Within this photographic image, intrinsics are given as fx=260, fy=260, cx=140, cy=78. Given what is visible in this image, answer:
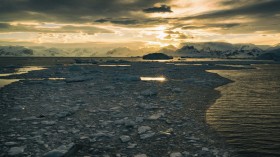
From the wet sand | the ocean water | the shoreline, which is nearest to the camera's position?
the wet sand

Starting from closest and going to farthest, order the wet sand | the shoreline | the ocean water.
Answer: the wet sand, the shoreline, the ocean water

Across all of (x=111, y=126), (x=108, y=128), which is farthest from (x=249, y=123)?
(x=108, y=128)

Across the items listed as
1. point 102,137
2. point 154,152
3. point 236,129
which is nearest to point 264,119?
point 236,129

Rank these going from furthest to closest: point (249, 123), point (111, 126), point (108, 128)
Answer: point (249, 123) → point (111, 126) → point (108, 128)

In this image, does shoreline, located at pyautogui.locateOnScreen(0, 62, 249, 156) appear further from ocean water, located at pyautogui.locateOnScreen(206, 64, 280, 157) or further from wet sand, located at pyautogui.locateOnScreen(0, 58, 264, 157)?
ocean water, located at pyautogui.locateOnScreen(206, 64, 280, 157)

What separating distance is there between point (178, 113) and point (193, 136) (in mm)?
3393

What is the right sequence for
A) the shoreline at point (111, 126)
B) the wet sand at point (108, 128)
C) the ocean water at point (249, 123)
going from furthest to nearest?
the ocean water at point (249, 123) → the shoreline at point (111, 126) → the wet sand at point (108, 128)

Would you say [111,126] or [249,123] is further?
[249,123]

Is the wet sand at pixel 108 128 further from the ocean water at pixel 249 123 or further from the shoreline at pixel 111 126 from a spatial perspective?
the ocean water at pixel 249 123

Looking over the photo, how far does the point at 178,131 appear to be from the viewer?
9.59 metres

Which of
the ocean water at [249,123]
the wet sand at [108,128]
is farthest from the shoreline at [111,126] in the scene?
the ocean water at [249,123]

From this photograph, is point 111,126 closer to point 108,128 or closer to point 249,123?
point 108,128

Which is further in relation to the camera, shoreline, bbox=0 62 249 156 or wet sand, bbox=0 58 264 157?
shoreline, bbox=0 62 249 156

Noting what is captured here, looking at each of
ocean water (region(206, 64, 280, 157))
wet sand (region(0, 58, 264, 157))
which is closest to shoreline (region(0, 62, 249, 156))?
wet sand (region(0, 58, 264, 157))
